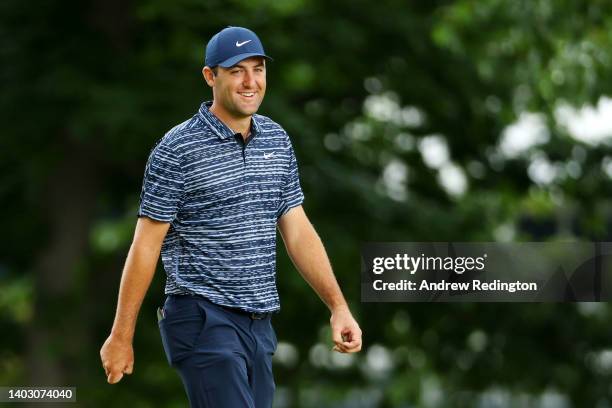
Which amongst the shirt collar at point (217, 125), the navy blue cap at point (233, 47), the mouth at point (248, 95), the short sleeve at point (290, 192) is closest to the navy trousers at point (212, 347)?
the short sleeve at point (290, 192)

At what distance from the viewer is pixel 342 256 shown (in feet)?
43.2

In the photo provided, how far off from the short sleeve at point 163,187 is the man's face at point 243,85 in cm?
25

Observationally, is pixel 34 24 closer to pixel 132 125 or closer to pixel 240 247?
pixel 132 125

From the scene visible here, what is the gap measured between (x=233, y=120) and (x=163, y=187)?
1.06 feet

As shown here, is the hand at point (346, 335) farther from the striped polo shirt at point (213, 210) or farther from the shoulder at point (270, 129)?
the shoulder at point (270, 129)

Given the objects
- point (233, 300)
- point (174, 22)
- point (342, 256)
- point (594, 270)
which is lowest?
point (233, 300)

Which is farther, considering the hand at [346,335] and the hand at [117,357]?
the hand at [346,335]

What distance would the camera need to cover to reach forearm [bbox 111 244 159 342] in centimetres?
429

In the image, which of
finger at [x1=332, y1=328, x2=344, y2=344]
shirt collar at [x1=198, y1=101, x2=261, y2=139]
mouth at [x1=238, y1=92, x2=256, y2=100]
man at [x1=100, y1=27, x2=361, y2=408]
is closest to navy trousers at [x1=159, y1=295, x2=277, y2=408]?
man at [x1=100, y1=27, x2=361, y2=408]

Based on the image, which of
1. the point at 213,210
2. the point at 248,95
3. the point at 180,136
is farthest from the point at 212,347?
the point at 248,95

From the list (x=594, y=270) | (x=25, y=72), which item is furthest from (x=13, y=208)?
(x=594, y=270)

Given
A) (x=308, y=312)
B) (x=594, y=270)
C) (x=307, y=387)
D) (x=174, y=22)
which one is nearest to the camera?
(x=594, y=270)

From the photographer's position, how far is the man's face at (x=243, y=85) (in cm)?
435

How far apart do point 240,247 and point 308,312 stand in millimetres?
10068
